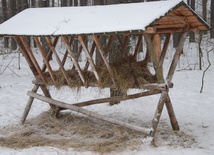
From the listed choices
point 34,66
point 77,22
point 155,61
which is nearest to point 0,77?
point 34,66

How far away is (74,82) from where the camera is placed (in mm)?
6715

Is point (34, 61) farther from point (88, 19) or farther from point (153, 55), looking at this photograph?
point (153, 55)

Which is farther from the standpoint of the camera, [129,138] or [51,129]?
[51,129]

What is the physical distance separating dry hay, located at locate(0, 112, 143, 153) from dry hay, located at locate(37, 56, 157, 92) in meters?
0.90

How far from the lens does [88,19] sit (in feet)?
20.5

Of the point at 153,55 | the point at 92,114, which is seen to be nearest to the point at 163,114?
the point at 92,114

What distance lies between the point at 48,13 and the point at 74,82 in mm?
1580

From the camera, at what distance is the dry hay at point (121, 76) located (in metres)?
6.15

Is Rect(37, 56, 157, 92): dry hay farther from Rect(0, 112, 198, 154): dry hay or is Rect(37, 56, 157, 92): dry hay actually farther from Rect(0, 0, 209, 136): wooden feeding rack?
Rect(0, 112, 198, 154): dry hay

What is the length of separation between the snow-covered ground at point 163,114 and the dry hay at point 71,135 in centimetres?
19

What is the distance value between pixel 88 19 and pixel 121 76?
46.6 inches

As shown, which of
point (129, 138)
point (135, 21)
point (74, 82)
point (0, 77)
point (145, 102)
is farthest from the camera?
point (0, 77)

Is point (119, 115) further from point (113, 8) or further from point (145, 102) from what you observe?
point (113, 8)

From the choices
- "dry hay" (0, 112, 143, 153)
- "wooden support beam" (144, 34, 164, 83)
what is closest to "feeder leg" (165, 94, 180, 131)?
"dry hay" (0, 112, 143, 153)
